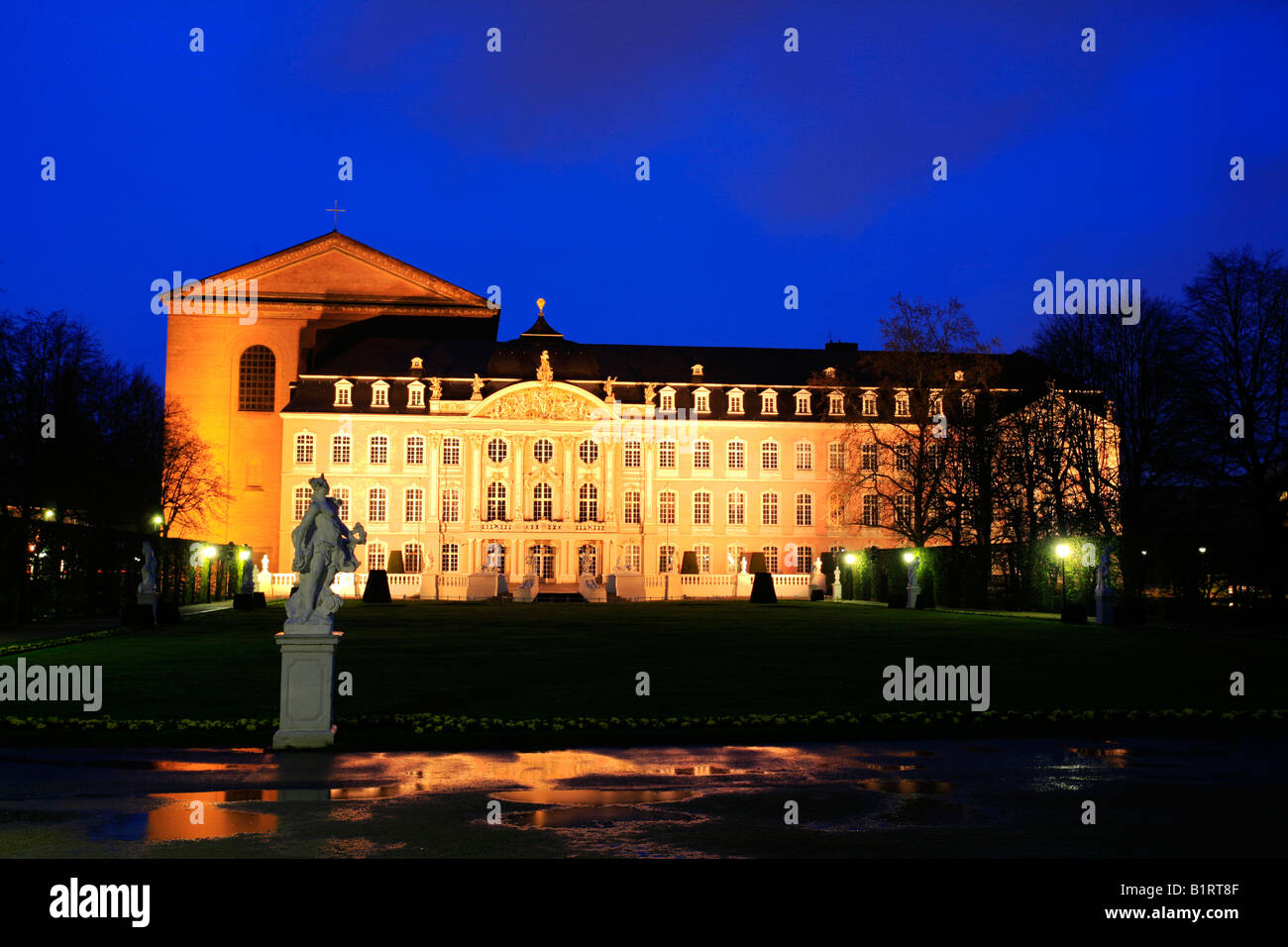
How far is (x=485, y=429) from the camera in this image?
66.7 m

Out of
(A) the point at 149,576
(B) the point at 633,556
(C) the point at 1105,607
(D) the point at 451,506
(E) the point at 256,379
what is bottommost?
(C) the point at 1105,607

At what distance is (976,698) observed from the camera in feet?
47.7

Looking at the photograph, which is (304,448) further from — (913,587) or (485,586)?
(913,587)

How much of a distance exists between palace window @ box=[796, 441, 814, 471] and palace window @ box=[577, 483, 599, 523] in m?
11.9

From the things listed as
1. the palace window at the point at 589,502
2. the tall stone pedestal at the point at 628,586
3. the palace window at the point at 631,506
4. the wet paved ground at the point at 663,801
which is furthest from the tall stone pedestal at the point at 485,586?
the wet paved ground at the point at 663,801

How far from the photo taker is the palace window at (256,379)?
70.3 m

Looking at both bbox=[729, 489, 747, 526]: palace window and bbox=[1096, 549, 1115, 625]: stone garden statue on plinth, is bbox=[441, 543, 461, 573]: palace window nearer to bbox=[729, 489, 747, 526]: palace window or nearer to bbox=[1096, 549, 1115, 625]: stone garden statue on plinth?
bbox=[729, 489, 747, 526]: palace window

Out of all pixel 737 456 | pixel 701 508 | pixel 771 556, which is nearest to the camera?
pixel 701 508

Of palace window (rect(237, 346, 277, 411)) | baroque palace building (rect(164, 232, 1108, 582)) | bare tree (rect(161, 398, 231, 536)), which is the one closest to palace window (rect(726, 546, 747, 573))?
baroque palace building (rect(164, 232, 1108, 582))

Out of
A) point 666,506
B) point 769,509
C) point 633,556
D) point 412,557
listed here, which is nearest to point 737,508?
point 769,509

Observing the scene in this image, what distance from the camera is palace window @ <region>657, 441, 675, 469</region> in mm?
69062

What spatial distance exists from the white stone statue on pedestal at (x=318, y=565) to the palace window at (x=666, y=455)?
57.7 m

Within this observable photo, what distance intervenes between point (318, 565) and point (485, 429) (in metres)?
55.7
